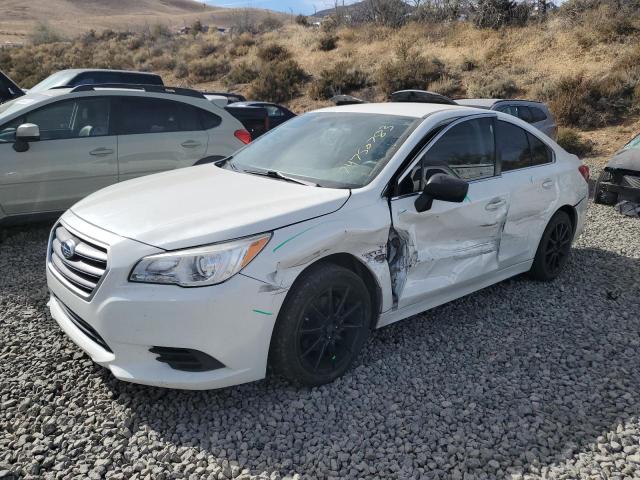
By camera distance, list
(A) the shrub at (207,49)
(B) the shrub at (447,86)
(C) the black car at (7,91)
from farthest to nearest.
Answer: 1. (A) the shrub at (207,49)
2. (B) the shrub at (447,86)
3. (C) the black car at (7,91)

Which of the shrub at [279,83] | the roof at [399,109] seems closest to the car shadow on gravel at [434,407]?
the roof at [399,109]

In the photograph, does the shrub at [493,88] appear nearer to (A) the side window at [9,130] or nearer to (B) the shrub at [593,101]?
(B) the shrub at [593,101]

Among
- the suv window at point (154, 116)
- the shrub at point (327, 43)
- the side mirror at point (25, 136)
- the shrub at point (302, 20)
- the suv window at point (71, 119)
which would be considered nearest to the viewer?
→ the side mirror at point (25, 136)

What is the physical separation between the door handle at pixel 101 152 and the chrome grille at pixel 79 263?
3.02 m

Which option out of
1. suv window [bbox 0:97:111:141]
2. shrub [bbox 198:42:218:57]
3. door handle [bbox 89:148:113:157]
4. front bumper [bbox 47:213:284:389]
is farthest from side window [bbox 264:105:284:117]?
shrub [bbox 198:42:218:57]

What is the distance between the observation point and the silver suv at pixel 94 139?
225 inches

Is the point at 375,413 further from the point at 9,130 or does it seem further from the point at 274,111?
the point at 274,111

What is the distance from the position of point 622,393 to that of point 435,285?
1.31 m

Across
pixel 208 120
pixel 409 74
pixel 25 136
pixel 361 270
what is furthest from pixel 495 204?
pixel 409 74

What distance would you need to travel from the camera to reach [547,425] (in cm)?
305

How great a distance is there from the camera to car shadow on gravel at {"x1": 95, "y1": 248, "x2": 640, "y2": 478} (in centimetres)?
276

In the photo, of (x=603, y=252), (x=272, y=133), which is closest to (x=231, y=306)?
(x=272, y=133)

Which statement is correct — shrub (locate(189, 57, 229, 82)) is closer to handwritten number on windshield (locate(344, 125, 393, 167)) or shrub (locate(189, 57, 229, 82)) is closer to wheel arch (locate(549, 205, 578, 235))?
wheel arch (locate(549, 205, 578, 235))

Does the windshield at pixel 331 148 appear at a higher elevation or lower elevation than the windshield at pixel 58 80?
higher
